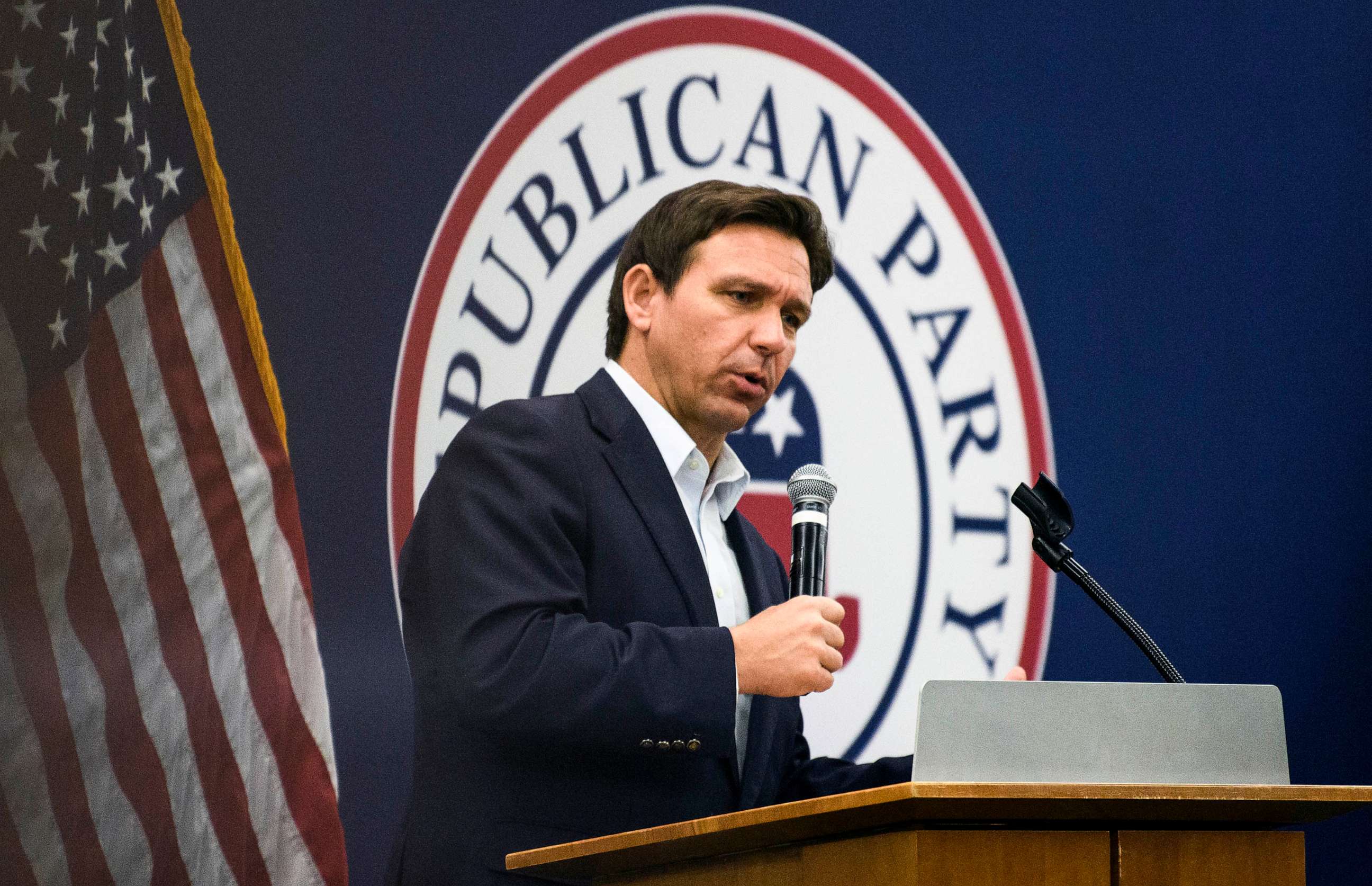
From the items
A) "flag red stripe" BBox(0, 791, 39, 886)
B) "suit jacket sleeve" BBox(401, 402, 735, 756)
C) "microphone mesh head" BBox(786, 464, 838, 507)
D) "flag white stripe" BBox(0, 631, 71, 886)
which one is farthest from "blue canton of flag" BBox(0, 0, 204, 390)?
"microphone mesh head" BBox(786, 464, 838, 507)

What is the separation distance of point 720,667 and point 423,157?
153 cm

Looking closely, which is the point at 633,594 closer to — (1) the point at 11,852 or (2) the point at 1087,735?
(2) the point at 1087,735

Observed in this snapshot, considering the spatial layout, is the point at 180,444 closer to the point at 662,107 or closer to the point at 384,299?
the point at 384,299

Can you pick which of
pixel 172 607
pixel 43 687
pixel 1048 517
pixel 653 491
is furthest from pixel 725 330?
pixel 43 687

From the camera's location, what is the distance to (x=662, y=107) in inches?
117

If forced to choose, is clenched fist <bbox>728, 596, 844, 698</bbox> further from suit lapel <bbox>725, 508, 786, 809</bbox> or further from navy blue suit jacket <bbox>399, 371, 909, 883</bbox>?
suit lapel <bbox>725, 508, 786, 809</bbox>

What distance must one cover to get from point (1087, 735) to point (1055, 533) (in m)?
0.61

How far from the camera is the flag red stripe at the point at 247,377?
2.59m

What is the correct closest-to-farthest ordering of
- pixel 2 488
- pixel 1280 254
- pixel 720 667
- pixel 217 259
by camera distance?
pixel 720 667 < pixel 2 488 < pixel 217 259 < pixel 1280 254

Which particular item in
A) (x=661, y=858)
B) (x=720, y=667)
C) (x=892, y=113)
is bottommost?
(x=661, y=858)

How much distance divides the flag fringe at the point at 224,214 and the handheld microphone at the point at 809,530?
3.91 ft

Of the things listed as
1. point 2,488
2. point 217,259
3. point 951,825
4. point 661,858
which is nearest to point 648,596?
point 661,858

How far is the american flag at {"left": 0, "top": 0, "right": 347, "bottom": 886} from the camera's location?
2188 mm

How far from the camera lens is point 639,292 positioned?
2.29 meters
